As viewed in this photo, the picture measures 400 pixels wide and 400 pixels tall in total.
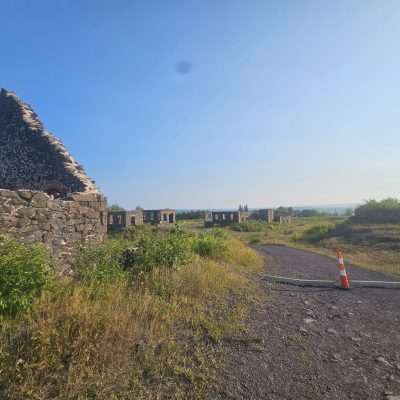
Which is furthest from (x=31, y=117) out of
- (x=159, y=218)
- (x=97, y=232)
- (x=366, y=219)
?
(x=366, y=219)

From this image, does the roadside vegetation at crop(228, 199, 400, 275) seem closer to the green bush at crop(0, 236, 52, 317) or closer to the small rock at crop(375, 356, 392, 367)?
the small rock at crop(375, 356, 392, 367)

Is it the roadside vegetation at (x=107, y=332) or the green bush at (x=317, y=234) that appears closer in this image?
the roadside vegetation at (x=107, y=332)

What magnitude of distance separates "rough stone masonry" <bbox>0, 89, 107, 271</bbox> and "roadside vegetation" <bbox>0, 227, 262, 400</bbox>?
0.98 meters

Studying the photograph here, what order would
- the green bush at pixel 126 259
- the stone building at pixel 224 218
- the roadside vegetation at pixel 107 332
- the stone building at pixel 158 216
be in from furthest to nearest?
the stone building at pixel 224 218 < the stone building at pixel 158 216 < the green bush at pixel 126 259 < the roadside vegetation at pixel 107 332

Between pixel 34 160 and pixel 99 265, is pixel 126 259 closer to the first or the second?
pixel 99 265

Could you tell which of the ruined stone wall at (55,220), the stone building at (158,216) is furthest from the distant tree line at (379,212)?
the ruined stone wall at (55,220)

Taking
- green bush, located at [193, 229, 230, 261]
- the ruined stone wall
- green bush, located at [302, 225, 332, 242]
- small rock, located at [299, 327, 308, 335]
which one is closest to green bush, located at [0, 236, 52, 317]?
the ruined stone wall

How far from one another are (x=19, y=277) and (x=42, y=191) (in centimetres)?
439

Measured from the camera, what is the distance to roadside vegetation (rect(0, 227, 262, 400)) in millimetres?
2602

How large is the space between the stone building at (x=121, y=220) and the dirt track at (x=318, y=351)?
17.9 m

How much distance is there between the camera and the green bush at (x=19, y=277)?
3408mm

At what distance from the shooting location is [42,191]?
7238mm

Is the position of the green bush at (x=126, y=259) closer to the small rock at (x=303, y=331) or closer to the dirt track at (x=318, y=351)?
the dirt track at (x=318, y=351)

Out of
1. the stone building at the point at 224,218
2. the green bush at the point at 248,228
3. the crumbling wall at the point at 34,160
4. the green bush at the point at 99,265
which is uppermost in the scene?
the crumbling wall at the point at 34,160
